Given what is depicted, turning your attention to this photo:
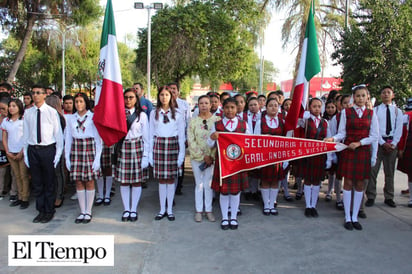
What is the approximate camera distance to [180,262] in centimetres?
356

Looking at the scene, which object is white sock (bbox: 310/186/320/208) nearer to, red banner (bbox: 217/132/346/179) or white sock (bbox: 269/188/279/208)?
white sock (bbox: 269/188/279/208)

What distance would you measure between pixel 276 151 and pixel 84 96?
289cm

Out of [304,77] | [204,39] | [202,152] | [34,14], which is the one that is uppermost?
[34,14]

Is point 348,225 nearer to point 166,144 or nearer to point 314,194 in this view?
point 314,194

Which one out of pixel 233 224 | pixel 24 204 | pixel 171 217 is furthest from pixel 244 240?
pixel 24 204

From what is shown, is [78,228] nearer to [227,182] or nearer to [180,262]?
[180,262]

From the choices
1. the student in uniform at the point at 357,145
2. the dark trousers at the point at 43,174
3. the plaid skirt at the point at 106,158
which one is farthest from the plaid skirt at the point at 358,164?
the dark trousers at the point at 43,174

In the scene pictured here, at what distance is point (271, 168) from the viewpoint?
16.5 ft

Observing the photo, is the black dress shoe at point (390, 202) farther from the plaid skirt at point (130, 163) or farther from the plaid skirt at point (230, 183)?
the plaid skirt at point (130, 163)

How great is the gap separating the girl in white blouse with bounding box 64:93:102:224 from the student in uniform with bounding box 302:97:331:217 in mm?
3112

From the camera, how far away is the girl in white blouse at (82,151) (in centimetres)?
467

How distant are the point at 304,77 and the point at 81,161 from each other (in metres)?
3.58

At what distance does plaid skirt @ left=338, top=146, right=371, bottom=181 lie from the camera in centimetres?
461

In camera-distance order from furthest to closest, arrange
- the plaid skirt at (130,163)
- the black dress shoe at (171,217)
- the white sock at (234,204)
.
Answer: the black dress shoe at (171,217) < the plaid skirt at (130,163) < the white sock at (234,204)
